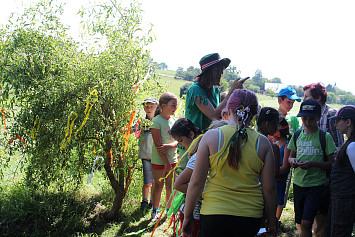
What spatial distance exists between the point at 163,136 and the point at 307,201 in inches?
86.5

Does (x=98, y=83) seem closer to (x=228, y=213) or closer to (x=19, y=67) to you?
(x=19, y=67)

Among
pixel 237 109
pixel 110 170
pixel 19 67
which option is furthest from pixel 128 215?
pixel 237 109

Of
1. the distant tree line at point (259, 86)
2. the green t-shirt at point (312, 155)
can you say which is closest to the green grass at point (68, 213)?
the green t-shirt at point (312, 155)

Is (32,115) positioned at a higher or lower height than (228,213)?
higher

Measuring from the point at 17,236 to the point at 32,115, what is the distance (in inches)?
66.4

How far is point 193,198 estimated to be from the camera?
93.2 inches

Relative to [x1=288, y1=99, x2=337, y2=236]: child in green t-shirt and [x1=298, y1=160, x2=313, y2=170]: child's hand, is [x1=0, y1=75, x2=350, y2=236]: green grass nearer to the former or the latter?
[x1=288, y1=99, x2=337, y2=236]: child in green t-shirt

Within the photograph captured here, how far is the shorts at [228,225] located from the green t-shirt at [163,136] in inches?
105

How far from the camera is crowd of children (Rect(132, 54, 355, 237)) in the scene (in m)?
2.28

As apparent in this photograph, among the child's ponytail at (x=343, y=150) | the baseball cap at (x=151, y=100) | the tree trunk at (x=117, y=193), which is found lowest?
the tree trunk at (x=117, y=193)

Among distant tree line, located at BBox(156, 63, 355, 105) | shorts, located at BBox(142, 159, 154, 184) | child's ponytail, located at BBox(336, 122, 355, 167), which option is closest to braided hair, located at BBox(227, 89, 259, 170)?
child's ponytail, located at BBox(336, 122, 355, 167)

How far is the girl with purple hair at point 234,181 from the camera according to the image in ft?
7.38

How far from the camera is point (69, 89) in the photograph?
13.4ft

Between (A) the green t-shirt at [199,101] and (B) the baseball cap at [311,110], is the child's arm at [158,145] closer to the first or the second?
(A) the green t-shirt at [199,101]
